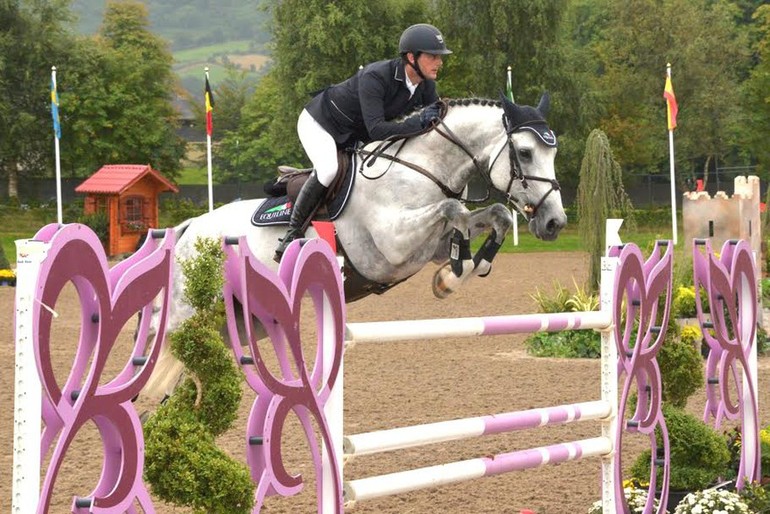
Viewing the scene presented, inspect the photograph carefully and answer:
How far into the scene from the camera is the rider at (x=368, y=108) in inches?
259

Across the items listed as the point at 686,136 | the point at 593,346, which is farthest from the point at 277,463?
the point at 686,136

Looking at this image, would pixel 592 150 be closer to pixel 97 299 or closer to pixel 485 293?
pixel 485 293

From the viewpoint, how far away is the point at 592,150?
50.9 feet

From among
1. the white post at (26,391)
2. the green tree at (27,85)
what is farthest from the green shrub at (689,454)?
the green tree at (27,85)

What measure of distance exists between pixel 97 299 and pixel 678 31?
43.0 meters

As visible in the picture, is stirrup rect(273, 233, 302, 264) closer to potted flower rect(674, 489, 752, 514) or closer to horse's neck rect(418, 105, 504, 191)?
horse's neck rect(418, 105, 504, 191)

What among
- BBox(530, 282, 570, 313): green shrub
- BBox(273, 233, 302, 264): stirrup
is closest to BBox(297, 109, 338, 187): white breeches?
BBox(273, 233, 302, 264): stirrup

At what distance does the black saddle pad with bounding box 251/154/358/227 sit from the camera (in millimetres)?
6887

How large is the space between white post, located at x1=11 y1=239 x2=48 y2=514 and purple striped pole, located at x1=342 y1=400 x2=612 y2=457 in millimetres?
1313

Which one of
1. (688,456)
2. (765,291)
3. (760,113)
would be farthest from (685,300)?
(760,113)

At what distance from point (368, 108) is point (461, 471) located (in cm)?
268

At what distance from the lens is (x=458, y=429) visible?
14.6 feet

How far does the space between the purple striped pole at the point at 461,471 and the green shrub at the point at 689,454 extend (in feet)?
1.96

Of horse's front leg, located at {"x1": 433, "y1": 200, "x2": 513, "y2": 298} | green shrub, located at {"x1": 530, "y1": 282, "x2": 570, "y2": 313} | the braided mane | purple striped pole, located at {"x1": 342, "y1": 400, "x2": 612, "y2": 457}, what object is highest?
the braided mane
